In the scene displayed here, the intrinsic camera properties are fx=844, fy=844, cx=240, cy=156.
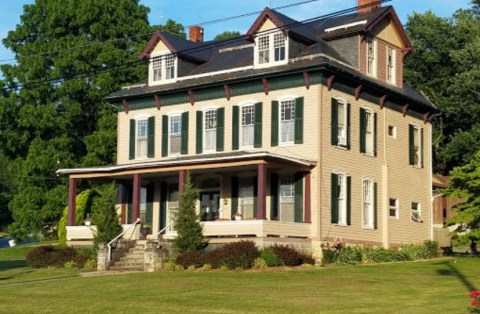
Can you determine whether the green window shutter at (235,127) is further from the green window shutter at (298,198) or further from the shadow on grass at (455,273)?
the shadow on grass at (455,273)

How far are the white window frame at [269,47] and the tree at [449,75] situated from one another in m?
16.0

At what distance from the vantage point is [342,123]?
3581 cm

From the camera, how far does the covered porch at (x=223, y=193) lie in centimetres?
3291

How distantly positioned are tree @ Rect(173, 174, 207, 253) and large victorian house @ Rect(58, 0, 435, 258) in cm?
106

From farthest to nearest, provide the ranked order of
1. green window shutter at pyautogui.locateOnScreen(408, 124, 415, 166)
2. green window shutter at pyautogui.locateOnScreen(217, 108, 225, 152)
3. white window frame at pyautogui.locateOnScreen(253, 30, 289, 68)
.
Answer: green window shutter at pyautogui.locateOnScreen(408, 124, 415, 166) → green window shutter at pyautogui.locateOnScreen(217, 108, 225, 152) → white window frame at pyautogui.locateOnScreen(253, 30, 289, 68)

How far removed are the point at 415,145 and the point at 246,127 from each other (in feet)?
30.2

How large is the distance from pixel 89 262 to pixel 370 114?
13.9 meters

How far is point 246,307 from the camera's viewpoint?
2069 centimetres

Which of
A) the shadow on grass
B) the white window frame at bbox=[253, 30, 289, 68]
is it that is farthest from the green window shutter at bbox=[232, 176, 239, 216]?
the shadow on grass

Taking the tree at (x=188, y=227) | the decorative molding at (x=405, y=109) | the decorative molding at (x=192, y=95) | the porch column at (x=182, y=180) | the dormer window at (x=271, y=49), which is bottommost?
the tree at (x=188, y=227)

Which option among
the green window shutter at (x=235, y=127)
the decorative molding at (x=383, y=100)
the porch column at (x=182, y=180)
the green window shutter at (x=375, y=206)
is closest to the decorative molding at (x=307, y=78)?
the green window shutter at (x=235, y=127)

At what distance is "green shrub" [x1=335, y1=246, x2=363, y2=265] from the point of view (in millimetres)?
33094

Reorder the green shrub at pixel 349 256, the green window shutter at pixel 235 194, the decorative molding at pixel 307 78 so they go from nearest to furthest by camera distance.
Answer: the green shrub at pixel 349 256
the decorative molding at pixel 307 78
the green window shutter at pixel 235 194

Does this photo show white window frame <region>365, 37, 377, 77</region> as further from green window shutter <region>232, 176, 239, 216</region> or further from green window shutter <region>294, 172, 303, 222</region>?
green window shutter <region>232, 176, 239, 216</region>
